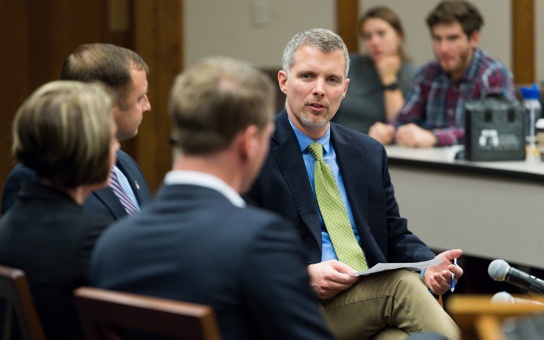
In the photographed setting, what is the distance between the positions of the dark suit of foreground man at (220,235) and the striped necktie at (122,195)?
776 mm

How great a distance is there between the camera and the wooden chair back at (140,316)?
1430 millimetres

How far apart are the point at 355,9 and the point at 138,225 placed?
4.66 m

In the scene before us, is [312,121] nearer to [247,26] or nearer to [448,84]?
[448,84]

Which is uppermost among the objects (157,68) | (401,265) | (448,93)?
(157,68)

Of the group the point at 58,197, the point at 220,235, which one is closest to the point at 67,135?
the point at 58,197

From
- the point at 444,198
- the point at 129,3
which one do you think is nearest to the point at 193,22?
the point at 129,3

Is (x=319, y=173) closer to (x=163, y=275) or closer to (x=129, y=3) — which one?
(x=163, y=275)

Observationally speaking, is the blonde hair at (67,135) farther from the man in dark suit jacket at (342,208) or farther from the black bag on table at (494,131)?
Answer: the black bag on table at (494,131)

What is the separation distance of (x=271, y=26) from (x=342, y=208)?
3618 mm

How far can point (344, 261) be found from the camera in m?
2.62

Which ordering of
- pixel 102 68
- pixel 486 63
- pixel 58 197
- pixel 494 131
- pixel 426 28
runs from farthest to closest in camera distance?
pixel 426 28 → pixel 486 63 → pixel 494 131 → pixel 102 68 → pixel 58 197

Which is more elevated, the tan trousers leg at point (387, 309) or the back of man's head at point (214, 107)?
the back of man's head at point (214, 107)

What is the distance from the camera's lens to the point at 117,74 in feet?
8.15

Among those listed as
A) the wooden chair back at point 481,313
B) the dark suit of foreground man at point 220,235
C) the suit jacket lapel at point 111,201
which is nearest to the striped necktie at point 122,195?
the suit jacket lapel at point 111,201
